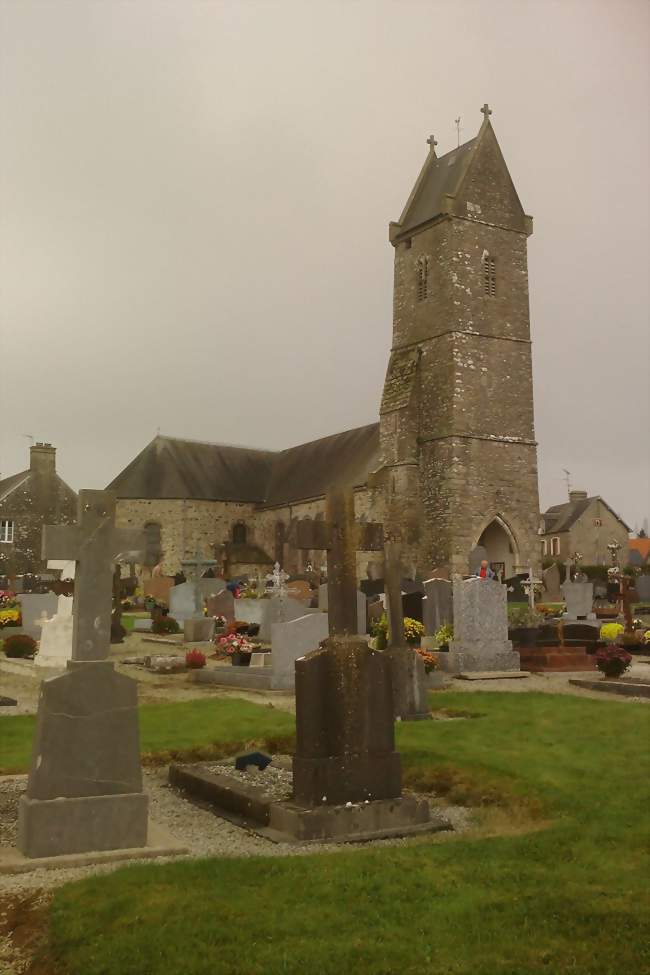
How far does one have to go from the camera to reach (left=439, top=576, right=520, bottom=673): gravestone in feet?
50.5

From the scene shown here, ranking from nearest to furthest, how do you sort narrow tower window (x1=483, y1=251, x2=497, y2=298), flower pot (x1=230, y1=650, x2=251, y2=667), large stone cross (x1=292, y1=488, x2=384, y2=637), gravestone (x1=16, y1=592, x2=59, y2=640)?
large stone cross (x1=292, y1=488, x2=384, y2=637)
flower pot (x1=230, y1=650, x2=251, y2=667)
gravestone (x1=16, y1=592, x2=59, y2=640)
narrow tower window (x1=483, y1=251, x2=497, y2=298)

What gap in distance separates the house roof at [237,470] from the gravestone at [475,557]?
10.4m

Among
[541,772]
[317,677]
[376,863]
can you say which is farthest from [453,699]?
[376,863]

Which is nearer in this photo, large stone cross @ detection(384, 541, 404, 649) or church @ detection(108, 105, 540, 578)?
large stone cross @ detection(384, 541, 404, 649)

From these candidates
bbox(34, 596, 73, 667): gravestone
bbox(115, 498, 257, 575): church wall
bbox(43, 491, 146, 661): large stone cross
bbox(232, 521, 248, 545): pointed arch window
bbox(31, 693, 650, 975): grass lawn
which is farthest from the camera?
bbox(232, 521, 248, 545): pointed arch window

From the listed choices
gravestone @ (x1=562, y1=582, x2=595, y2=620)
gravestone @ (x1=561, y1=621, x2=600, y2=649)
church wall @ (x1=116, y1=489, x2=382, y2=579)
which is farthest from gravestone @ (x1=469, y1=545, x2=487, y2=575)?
gravestone @ (x1=561, y1=621, x2=600, y2=649)

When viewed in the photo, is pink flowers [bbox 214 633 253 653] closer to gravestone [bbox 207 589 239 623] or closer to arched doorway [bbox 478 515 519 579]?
gravestone [bbox 207 589 239 623]

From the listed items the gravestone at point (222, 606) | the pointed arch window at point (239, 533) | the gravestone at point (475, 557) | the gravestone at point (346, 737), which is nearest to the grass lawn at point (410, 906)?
the gravestone at point (346, 737)

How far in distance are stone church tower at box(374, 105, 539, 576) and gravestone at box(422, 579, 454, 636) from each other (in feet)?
48.8

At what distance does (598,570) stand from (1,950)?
139 ft

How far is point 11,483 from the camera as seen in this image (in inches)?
1975

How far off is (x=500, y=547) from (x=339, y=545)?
32433mm

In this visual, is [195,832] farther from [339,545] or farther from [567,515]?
[567,515]

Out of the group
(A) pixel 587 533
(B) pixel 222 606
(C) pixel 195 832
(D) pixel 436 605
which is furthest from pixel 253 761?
(A) pixel 587 533
